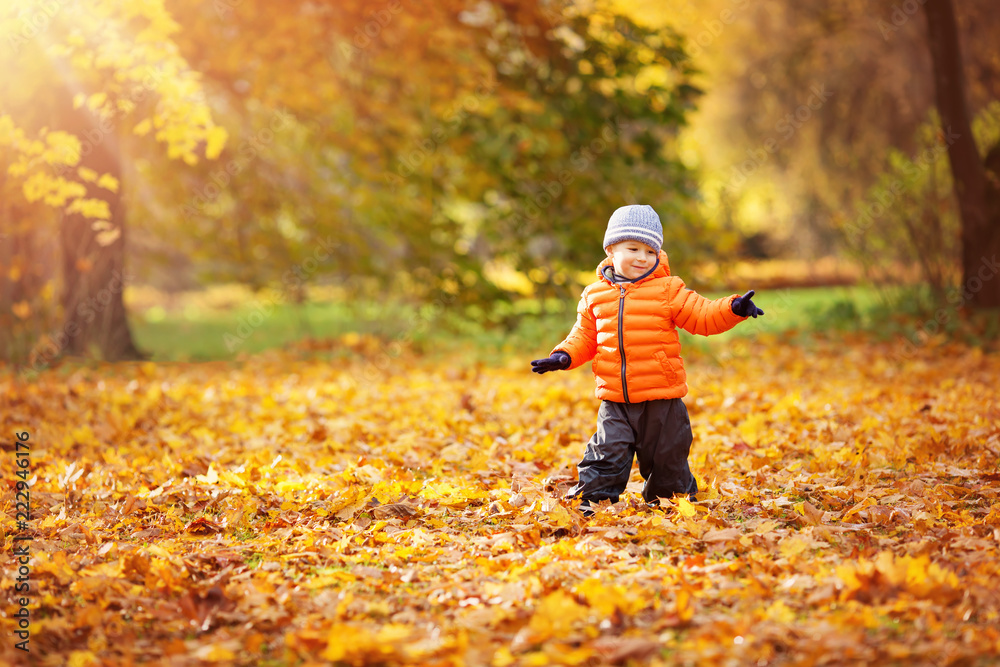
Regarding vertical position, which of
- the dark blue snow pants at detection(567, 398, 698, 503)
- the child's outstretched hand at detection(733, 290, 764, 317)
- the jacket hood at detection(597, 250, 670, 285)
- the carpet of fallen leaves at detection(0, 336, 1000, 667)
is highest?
the jacket hood at detection(597, 250, 670, 285)

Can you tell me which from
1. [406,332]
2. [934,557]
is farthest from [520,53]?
[934,557]

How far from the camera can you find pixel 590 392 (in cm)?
672

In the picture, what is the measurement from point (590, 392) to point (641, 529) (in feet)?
10.9

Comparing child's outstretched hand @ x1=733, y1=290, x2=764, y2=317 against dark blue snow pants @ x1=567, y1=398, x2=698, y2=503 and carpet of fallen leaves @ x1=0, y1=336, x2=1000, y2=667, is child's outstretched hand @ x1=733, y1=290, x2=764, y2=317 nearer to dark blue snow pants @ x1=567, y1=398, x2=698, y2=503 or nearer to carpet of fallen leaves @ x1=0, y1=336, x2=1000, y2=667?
dark blue snow pants @ x1=567, y1=398, x2=698, y2=503

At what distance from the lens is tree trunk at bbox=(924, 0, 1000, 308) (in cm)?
916

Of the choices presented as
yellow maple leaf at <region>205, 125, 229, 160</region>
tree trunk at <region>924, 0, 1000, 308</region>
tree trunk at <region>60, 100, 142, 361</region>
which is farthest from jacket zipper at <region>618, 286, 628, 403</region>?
tree trunk at <region>60, 100, 142, 361</region>

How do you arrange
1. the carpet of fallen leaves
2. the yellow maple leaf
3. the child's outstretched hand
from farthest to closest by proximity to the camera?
the yellow maple leaf
the child's outstretched hand
the carpet of fallen leaves

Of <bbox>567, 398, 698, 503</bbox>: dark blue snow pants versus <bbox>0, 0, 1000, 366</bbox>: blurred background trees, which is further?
<bbox>0, 0, 1000, 366</bbox>: blurred background trees

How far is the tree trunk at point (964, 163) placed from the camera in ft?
30.0

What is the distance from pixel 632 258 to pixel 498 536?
4.30ft

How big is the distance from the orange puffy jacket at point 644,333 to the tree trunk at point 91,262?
25.1 feet

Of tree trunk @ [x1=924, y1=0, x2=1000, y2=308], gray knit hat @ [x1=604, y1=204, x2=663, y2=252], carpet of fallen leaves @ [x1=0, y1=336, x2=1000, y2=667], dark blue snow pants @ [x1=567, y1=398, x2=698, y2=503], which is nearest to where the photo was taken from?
carpet of fallen leaves @ [x1=0, y1=336, x2=1000, y2=667]

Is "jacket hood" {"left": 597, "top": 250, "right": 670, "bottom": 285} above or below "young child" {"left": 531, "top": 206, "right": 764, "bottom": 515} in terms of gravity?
above

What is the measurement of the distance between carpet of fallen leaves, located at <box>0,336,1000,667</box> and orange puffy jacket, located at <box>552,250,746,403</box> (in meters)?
0.52
